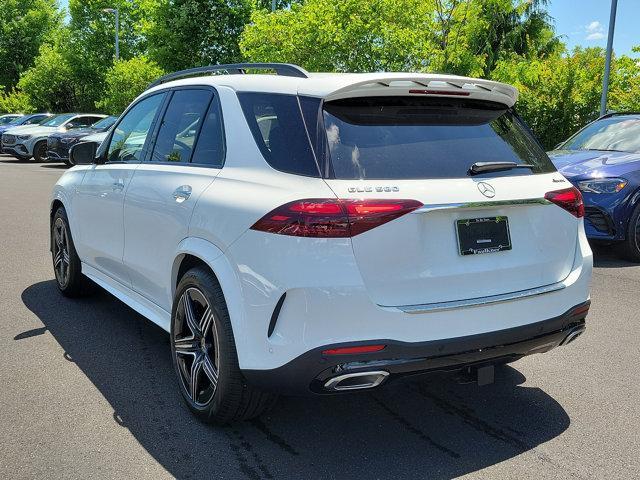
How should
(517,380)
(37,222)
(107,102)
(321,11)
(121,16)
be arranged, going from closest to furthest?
1. (517,380)
2. (37,222)
3. (321,11)
4. (107,102)
5. (121,16)

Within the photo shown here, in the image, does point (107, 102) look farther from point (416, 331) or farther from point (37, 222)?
point (416, 331)

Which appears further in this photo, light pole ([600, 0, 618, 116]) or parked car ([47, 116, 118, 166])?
parked car ([47, 116, 118, 166])

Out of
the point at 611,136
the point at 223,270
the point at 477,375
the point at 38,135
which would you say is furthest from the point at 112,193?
the point at 38,135

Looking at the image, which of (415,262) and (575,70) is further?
(575,70)

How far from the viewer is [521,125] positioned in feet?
11.8

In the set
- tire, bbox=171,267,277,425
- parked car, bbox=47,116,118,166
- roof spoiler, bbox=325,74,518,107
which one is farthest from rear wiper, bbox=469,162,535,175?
parked car, bbox=47,116,118,166

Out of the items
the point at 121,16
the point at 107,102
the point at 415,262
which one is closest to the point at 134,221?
the point at 415,262

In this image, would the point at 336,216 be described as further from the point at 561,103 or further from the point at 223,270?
the point at 561,103

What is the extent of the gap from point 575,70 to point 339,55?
5.95 metres

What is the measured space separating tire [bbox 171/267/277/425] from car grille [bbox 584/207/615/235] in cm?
543

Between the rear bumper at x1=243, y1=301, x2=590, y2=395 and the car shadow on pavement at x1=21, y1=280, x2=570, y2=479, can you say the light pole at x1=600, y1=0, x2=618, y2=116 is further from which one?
the rear bumper at x1=243, y1=301, x2=590, y2=395

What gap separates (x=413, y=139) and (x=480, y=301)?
0.79 meters

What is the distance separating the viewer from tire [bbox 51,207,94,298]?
5543mm

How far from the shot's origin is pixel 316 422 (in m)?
3.45
